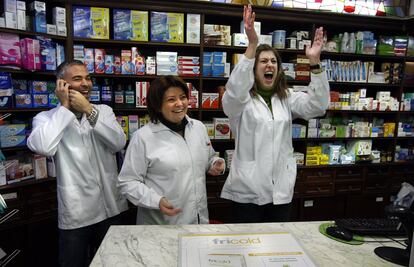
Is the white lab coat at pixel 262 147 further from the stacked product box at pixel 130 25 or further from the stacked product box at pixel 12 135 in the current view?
the stacked product box at pixel 12 135

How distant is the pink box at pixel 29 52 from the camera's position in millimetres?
2533

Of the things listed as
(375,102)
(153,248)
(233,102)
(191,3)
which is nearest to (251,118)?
(233,102)

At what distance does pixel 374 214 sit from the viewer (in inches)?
153

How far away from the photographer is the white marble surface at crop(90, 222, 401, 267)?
1.01 m

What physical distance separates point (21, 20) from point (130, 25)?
935 mm

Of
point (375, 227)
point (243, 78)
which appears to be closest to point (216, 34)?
point (243, 78)

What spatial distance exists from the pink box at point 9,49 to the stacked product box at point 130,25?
0.87 metres

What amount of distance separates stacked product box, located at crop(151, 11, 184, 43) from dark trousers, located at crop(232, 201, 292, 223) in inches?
77.8

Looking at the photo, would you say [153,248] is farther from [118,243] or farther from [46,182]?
[46,182]

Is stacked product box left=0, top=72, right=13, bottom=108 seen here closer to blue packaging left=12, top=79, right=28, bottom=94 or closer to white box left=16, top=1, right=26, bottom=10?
blue packaging left=12, top=79, right=28, bottom=94

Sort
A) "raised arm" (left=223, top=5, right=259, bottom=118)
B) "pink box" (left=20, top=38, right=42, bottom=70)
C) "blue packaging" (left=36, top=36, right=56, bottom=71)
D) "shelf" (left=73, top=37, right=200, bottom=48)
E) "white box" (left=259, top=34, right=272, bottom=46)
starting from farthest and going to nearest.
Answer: "white box" (left=259, top=34, right=272, bottom=46)
"shelf" (left=73, top=37, right=200, bottom=48)
"blue packaging" (left=36, top=36, right=56, bottom=71)
"pink box" (left=20, top=38, right=42, bottom=70)
"raised arm" (left=223, top=5, right=259, bottom=118)

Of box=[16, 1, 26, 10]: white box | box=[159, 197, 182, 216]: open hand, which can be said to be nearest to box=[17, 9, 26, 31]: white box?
box=[16, 1, 26, 10]: white box

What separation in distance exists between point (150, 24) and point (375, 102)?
2848 mm

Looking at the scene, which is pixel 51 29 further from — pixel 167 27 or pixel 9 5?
pixel 167 27
